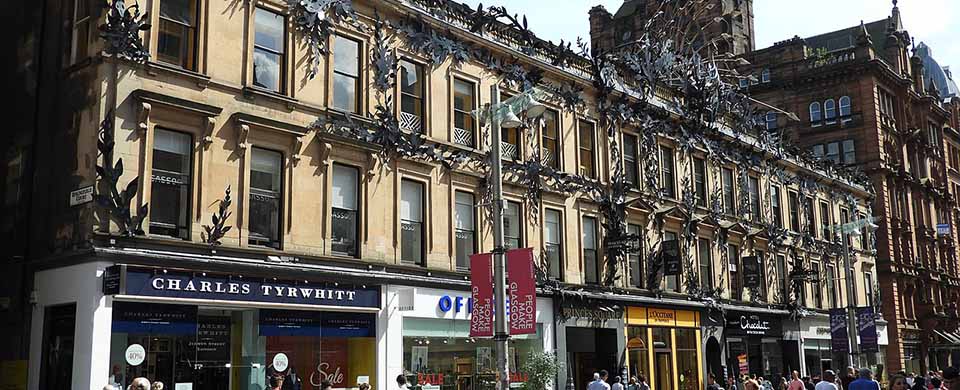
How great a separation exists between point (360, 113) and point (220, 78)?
4.12 metres

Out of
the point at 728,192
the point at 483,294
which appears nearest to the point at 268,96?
the point at 483,294

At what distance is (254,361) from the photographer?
21.1m

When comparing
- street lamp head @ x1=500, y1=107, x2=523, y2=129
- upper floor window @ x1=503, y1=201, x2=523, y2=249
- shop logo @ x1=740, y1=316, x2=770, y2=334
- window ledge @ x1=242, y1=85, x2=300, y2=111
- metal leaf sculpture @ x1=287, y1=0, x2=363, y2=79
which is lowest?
shop logo @ x1=740, y1=316, x2=770, y2=334

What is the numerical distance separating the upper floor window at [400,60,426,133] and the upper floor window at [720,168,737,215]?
57.9ft

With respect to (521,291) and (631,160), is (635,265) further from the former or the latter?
(521,291)

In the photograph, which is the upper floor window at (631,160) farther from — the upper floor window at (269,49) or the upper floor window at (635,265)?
the upper floor window at (269,49)

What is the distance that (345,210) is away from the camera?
76.9 feet

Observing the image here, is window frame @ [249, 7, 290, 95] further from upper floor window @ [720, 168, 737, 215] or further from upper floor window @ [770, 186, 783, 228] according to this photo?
upper floor window @ [770, 186, 783, 228]

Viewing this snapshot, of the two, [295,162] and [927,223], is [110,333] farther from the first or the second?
[927,223]

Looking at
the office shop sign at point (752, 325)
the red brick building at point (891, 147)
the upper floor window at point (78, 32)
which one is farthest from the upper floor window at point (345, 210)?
the red brick building at point (891, 147)

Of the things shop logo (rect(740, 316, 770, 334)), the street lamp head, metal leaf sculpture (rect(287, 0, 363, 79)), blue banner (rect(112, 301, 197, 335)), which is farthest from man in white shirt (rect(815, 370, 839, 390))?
shop logo (rect(740, 316, 770, 334))

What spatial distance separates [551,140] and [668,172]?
742cm

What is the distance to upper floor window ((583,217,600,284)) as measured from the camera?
102 ft

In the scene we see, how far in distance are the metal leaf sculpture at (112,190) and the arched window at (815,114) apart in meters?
53.0
